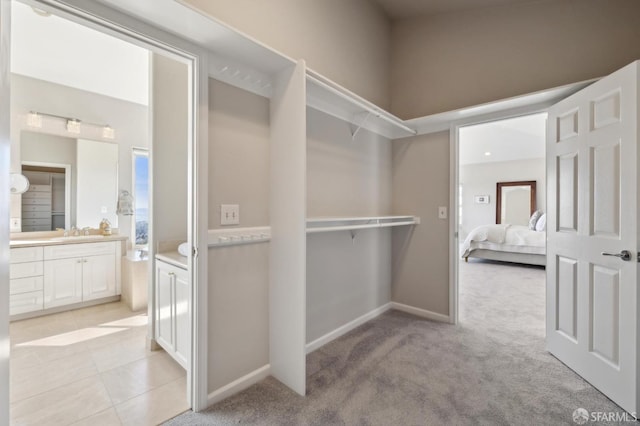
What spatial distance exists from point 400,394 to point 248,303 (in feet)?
3.74

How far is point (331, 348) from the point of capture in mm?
2412

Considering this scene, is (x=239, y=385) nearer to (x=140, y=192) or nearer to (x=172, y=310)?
(x=172, y=310)

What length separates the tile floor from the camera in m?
1.67

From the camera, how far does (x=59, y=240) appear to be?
3.37 metres

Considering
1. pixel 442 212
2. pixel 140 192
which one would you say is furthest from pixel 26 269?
pixel 442 212

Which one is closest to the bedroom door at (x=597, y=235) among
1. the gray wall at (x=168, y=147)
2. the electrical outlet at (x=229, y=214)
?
the electrical outlet at (x=229, y=214)

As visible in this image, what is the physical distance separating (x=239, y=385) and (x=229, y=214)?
3.67ft

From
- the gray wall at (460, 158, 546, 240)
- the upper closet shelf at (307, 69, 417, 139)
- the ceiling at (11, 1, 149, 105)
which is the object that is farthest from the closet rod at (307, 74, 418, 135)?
the gray wall at (460, 158, 546, 240)

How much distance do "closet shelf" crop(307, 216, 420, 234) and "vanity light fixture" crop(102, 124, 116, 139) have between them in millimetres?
3555

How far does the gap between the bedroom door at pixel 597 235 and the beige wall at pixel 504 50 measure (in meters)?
0.44

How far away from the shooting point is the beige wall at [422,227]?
297 cm

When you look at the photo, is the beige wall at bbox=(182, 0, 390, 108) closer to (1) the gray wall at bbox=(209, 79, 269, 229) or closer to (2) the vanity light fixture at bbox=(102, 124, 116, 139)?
(1) the gray wall at bbox=(209, 79, 269, 229)

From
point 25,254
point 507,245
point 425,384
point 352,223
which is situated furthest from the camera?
point 507,245

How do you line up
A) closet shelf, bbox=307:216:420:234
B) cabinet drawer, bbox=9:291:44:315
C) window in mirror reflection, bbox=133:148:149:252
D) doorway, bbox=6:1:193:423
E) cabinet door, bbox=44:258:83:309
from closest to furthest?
doorway, bbox=6:1:193:423, closet shelf, bbox=307:216:420:234, cabinet drawer, bbox=9:291:44:315, cabinet door, bbox=44:258:83:309, window in mirror reflection, bbox=133:148:149:252
